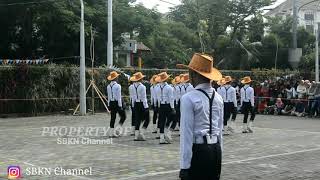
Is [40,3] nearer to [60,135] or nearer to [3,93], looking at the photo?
[3,93]

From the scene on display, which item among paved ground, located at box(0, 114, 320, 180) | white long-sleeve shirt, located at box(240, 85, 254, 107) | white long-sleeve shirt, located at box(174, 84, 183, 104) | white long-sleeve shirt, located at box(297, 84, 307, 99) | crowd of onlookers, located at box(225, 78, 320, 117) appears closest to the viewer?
paved ground, located at box(0, 114, 320, 180)

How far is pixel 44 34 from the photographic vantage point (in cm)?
3553

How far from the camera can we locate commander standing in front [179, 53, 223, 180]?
541cm

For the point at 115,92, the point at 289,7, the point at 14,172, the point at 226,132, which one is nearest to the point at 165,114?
the point at 115,92

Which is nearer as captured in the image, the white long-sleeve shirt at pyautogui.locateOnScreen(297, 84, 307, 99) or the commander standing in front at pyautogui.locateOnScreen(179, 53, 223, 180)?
the commander standing in front at pyautogui.locateOnScreen(179, 53, 223, 180)

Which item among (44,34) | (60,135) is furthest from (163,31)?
(60,135)

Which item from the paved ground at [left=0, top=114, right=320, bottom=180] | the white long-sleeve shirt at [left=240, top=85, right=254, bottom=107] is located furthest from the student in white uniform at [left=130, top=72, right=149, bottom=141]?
the white long-sleeve shirt at [left=240, top=85, right=254, bottom=107]

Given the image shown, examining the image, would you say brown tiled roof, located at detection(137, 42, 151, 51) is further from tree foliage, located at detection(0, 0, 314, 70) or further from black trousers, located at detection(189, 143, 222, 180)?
black trousers, located at detection(189, 143, 222, 180)

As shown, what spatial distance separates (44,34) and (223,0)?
24.7 metres

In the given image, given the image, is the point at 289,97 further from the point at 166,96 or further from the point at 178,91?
the point at 166,96

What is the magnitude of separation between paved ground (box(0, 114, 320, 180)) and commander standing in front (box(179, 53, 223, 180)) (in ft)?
13.7

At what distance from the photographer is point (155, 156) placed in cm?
1234

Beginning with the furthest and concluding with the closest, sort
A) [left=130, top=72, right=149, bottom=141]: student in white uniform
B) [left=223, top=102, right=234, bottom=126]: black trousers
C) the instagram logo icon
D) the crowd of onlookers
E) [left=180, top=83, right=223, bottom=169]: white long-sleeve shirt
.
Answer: the crowd of onlookers
[left=223, top=102, right=234, bottom=126]: black trousers
[left=130, top=72, right=149, bottom=141]: student in white uniform
the instagram logo icon
[left=180, top=83, right=223, bottom=169]: white long-sleeve shirt

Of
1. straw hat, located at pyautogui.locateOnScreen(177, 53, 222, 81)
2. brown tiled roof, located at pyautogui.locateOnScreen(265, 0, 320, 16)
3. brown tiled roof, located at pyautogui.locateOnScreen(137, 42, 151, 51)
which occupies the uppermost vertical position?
brown tiled roof, located at pyautogui.locateOnScreen(265, 0, 320, 16)
